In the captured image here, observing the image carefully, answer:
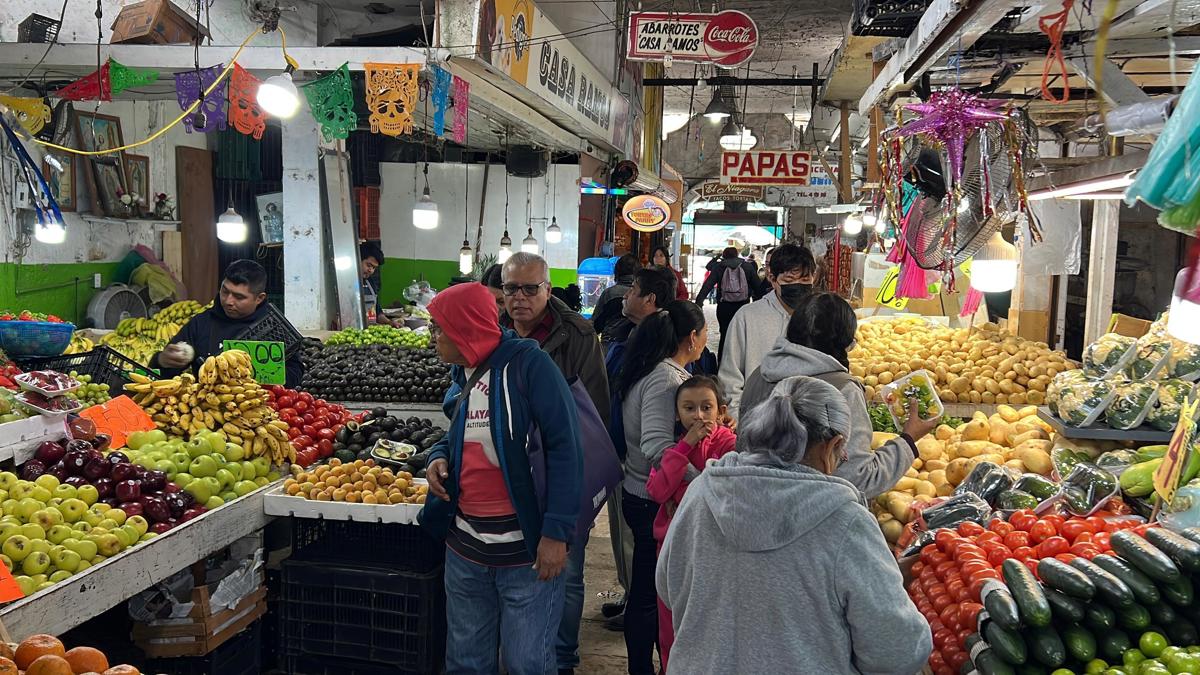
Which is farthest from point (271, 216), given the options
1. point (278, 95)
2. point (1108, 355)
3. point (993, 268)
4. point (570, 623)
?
point (1108, 355)

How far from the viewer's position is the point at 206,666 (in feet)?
12.8

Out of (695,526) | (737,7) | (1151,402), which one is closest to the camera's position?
(695,526)

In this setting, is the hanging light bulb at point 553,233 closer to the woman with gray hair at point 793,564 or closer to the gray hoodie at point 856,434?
the gray hoodie at point 856,434

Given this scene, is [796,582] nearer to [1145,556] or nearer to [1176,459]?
[1145,556]

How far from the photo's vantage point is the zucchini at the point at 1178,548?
2557 millimetres

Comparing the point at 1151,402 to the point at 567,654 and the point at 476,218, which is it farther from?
the point at 476,218

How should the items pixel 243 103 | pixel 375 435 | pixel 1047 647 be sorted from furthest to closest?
pixel 243 103 < pixel 375 435 < pixel 1047 647

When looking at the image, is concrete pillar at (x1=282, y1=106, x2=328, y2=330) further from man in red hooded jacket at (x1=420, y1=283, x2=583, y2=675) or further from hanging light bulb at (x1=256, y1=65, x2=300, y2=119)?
man in red hooded jacket at (x1=420, y1=283, x2=583, y2=675)

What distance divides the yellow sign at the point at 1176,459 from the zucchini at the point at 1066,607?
0.88 meters

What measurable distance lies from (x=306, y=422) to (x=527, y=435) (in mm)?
2315

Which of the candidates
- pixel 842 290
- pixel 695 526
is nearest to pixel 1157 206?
pixel 695 526

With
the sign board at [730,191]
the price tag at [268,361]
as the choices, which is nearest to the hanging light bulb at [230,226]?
the price tag at [268,361]

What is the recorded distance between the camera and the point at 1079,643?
8.32 ft

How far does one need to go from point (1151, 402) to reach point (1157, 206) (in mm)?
3194
